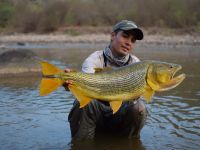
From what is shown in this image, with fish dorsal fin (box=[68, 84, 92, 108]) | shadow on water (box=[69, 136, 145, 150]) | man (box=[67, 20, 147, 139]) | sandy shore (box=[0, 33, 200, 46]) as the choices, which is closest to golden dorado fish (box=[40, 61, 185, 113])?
fish dorsal fin (box=[68, 84, 92, 108])

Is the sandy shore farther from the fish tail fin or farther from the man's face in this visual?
the fish tail fin

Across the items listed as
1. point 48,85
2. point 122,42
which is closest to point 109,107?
point 122,42

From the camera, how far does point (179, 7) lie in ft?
141

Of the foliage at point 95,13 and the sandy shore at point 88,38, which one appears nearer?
the sandy shore at point 88,38

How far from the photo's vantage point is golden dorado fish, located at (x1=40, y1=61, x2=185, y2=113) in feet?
19.7

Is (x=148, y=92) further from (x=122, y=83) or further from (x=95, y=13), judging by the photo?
(x=95, y=13)

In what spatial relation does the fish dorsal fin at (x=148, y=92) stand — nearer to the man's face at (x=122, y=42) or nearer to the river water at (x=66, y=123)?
the man's face at (x=122, y=42)

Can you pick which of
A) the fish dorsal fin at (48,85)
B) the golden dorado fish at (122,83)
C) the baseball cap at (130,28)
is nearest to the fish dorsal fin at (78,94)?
the golden dorado fish at (122,83)

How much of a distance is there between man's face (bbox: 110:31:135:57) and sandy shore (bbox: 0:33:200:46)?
86.6ft

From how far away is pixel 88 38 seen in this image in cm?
3994

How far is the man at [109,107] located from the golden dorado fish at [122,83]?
0.75 meters

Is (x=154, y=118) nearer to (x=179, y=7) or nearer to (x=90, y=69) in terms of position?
(x=90, y=69)

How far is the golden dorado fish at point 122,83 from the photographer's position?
6.01 meters

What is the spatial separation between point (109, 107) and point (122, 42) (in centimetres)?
95
